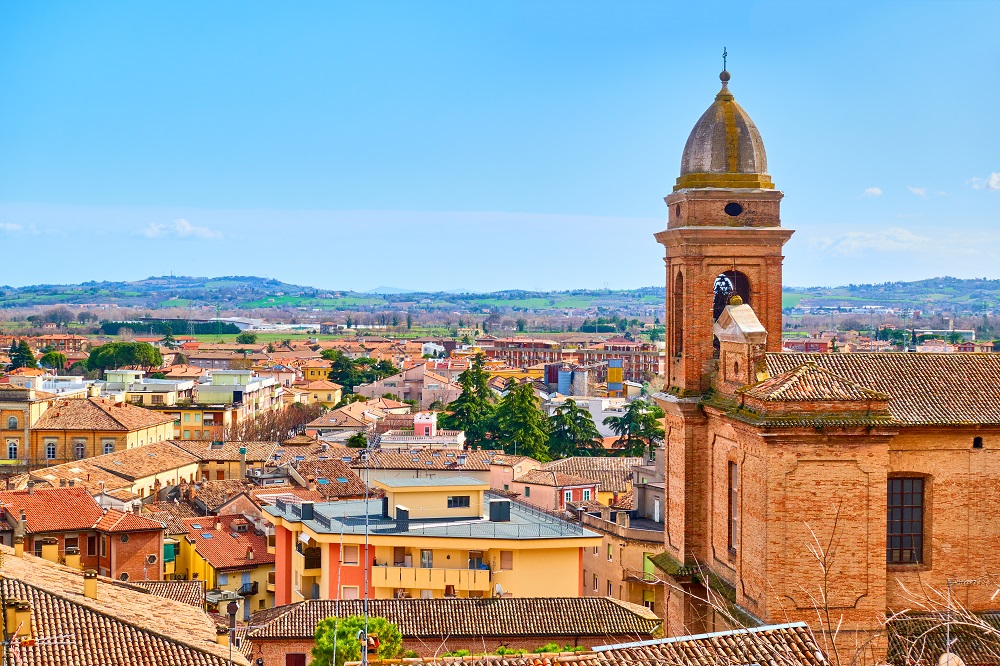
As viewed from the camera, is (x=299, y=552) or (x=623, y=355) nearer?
(x=299, y=552)

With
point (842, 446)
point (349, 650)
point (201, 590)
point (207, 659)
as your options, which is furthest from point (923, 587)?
point (201, 590)

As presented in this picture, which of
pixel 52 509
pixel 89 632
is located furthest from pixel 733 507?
pixel 52 509

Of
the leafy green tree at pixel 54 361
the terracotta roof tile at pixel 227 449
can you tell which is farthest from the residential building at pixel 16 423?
the leafy green tree at pixel 54 361

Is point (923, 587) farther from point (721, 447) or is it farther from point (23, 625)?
point (23, 625)

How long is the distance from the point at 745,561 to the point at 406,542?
1291 centimetres

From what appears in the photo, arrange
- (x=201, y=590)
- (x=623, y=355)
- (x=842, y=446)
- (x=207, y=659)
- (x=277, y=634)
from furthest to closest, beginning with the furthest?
(x=623, y=355) < (x=201, y=590) < (x=277, y=634) < (x=842, y=446) < (x=207, y=659)

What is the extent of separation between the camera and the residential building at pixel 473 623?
3050 cm

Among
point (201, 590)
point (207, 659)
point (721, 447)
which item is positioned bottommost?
point (201, 590)

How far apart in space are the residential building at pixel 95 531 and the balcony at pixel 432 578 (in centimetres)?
1133

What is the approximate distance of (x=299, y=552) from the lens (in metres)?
37.0

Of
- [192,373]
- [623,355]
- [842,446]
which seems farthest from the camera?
[623,355]

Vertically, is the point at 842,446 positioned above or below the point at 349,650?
above

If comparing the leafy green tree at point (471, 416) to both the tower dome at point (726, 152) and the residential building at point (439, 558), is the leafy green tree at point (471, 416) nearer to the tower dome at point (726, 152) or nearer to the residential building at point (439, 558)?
the residential building at point (439, 558)

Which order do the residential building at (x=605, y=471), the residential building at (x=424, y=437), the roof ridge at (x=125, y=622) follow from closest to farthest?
the roof ridge at (x=125, y=622), the residential building at (x=605, y=471), the residential building at (x=424, y=437)
